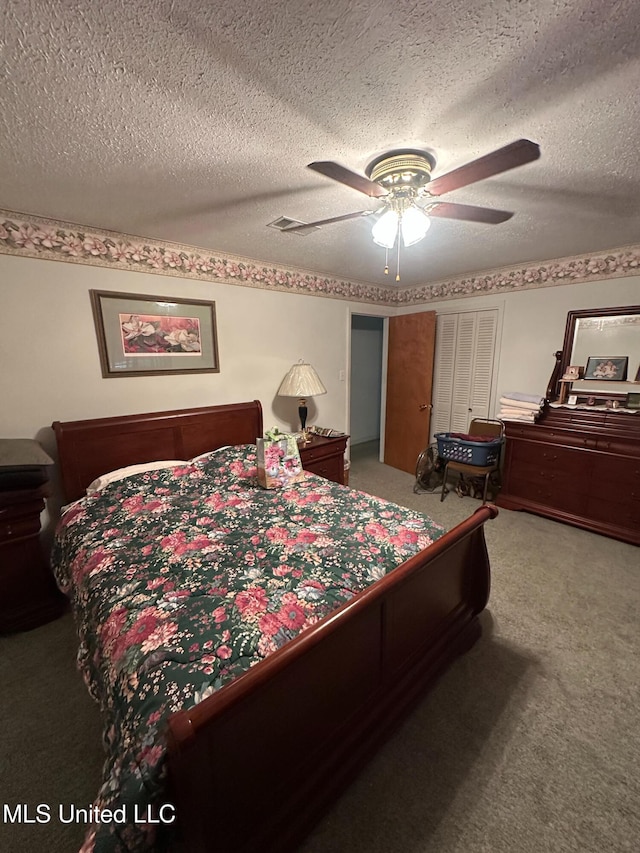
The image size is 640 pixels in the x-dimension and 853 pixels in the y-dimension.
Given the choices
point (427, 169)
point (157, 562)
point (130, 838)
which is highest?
point (427, 169)

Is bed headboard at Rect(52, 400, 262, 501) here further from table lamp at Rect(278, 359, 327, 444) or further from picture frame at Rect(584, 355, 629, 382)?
picture frame at Rect(584, 355, 629, 382)

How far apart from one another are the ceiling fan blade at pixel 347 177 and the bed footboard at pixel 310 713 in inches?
55.5

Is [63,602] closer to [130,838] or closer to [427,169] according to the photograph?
[130,838]

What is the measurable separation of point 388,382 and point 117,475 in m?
3.41

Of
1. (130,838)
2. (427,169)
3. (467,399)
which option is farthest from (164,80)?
(467,399)

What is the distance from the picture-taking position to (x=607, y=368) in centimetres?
300

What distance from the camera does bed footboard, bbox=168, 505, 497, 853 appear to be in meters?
0.83

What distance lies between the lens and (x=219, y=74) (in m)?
1.03

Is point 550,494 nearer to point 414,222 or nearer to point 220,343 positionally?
point 414,222

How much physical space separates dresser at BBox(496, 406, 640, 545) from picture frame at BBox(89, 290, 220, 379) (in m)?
2.85

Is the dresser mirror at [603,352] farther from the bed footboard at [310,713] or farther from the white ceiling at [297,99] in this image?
the bed footboard at [310,713]

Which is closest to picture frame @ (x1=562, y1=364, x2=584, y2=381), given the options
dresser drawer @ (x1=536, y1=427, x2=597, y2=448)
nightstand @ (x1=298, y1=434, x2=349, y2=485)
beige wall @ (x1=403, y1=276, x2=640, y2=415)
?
beige wall @ (x1=403, y1=276, x2=640, y2=415)

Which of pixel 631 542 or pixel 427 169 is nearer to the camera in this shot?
pixel 427 169

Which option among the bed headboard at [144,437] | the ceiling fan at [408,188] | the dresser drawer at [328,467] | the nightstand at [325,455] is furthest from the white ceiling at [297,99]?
the dresser drawer at [328,467]
